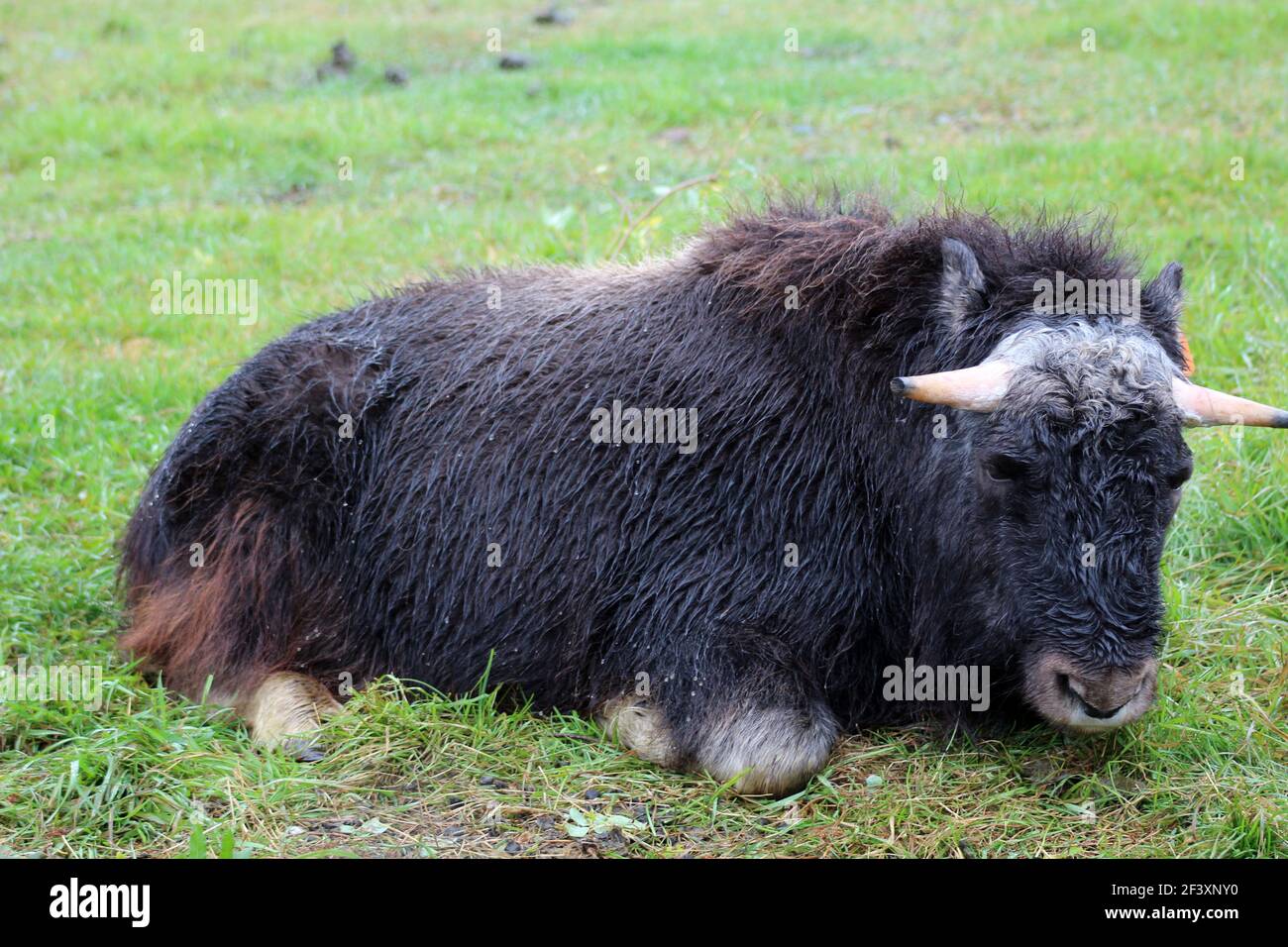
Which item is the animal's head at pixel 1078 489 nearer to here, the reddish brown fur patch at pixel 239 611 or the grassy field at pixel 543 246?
the grassy field at pixel 543 246

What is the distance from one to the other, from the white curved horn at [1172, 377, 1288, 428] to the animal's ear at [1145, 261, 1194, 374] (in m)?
0.29

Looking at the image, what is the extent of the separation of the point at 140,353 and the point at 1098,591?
696 cm

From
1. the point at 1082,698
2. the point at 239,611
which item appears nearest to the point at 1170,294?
the point at 1082,698

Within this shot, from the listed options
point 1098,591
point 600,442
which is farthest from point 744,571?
point 1098,591

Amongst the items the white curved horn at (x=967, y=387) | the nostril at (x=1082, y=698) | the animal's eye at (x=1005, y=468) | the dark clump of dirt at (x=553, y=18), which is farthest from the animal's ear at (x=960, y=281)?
the dark clump of dirt at (x=553, y=18)

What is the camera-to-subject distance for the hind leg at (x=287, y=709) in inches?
199

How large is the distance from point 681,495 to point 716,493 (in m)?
0.14

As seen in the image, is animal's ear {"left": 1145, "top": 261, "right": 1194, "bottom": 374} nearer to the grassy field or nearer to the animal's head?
the animal's head

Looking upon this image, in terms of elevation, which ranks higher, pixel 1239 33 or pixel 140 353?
→ pixel 1239 33

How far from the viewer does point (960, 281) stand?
15.5ft

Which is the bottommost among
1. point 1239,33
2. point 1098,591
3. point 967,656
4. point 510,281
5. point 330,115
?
point 967,656

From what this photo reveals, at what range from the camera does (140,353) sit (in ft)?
29.8

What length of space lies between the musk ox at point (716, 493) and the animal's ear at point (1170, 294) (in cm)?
1

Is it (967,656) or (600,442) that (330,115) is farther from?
(967,656)
